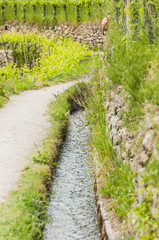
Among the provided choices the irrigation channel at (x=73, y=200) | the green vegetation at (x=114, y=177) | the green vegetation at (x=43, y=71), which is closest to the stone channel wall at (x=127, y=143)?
the green vegetation at (x=114, y=177)

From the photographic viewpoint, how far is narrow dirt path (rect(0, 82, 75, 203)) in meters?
5.18

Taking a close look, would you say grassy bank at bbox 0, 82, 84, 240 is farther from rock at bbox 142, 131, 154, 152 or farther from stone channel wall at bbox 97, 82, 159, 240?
rock at bbox 142, 131, 154, 152

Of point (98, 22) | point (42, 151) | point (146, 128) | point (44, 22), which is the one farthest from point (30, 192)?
point (44, 22)

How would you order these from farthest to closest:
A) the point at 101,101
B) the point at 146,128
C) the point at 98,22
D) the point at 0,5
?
the point at 0,5 < the point at 98,22 < the point at 101,101 < the point at 146,128

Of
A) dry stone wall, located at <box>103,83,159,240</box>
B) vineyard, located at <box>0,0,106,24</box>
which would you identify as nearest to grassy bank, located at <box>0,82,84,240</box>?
dry stone wall, located at <box>103,83,159,240</box>

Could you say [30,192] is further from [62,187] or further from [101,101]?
[101,101]

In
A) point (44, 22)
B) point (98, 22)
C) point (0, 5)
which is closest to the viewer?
point (98, 22)

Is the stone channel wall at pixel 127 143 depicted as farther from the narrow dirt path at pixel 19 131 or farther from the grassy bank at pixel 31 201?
the narrow dirt path at pixel 19 131

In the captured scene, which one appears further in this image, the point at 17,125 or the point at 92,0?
the point at 92,0

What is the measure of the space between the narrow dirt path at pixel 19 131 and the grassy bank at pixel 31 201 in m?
0.18

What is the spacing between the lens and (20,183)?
4840mm

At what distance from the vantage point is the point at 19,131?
712cm

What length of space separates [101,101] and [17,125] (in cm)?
205

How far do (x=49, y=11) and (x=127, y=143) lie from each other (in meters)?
21.3
